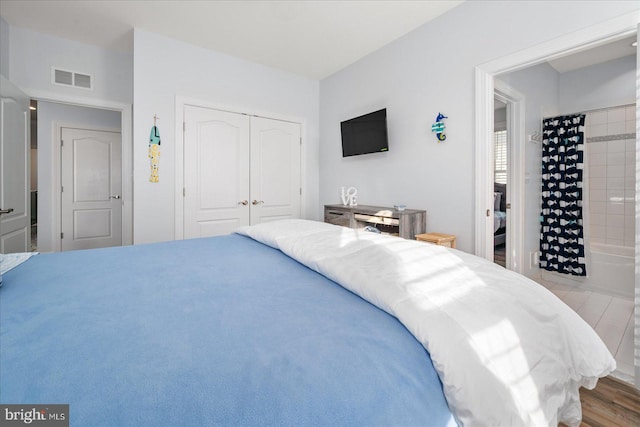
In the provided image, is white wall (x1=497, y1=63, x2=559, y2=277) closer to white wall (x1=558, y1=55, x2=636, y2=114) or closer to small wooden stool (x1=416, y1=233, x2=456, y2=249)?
white wall (x1=558, y1=55, x2=636, y2=114)

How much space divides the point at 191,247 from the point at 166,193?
175 cm

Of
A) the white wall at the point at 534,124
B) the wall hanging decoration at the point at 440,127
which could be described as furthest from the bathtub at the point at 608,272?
the wall hanging decoration at the point at 440,127

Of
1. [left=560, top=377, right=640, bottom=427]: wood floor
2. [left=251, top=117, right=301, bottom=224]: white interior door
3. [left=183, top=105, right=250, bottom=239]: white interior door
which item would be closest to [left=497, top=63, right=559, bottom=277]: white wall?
[left=560, top=377, right=640, bottom=427]: wood floor

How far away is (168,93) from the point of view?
3184 millimetres

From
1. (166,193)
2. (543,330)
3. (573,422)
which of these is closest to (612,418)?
(573,422)

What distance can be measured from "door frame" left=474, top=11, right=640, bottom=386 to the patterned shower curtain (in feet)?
5.61

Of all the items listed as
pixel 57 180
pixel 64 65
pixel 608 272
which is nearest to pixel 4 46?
pixel 64 65

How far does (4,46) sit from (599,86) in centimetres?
626

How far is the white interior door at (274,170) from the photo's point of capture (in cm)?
387

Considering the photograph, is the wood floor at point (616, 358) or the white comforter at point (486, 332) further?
the wood floor at point (616, 358)

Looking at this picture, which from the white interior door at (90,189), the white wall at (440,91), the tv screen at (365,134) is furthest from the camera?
the white interior door at (90,189)

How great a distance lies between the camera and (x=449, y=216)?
2723mm

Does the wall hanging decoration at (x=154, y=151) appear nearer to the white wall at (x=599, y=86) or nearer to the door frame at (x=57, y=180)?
the door frame at (x=57, y=180)

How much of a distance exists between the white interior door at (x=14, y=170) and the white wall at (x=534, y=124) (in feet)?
16.0
